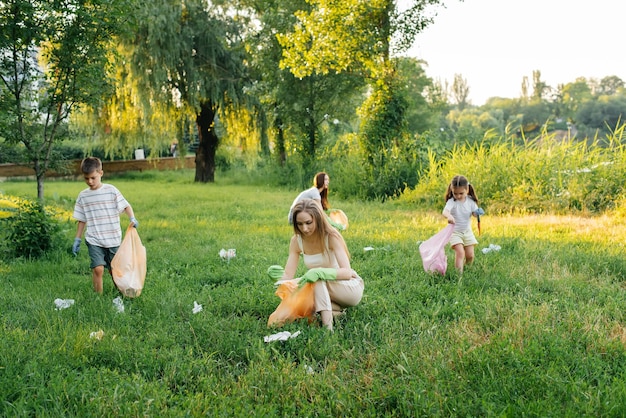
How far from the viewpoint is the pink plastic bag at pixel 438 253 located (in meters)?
5.34

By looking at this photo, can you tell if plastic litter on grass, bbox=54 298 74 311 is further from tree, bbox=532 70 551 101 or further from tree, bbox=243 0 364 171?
tree, bbox=532 70 551 101

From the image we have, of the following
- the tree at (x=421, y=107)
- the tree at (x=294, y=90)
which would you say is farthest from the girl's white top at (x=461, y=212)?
the tree at (x=421, y=107)

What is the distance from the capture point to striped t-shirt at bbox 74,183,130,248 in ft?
16.9

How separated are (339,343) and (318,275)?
50 centimetres

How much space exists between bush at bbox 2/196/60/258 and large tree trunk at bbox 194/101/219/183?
1330cm

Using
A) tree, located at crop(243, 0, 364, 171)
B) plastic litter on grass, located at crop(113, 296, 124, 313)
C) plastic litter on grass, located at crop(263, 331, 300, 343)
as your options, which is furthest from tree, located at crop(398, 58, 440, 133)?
plastic litter on grass, located at crop(263, 331, 300, 343)

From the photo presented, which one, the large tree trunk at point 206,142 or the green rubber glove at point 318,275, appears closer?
the green rubber glove at point 318,275

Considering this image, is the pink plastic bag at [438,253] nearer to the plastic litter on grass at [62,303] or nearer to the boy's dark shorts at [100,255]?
the boy's dark shorts at [100,255]

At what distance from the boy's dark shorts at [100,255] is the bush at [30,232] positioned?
2188 mm

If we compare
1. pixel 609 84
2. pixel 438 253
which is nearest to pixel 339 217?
pixel 438 253

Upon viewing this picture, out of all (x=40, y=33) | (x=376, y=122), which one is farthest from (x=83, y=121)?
(x=40, y=33)

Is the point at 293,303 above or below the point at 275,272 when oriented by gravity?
below

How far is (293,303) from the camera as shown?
396 cm

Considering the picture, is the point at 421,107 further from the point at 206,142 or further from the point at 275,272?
the point at 275,272
